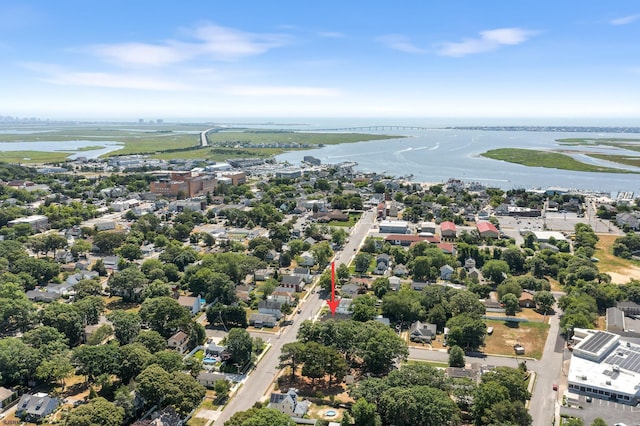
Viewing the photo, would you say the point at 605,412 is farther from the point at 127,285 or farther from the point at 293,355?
the point at 127,285

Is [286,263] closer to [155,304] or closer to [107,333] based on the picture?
[155,304]

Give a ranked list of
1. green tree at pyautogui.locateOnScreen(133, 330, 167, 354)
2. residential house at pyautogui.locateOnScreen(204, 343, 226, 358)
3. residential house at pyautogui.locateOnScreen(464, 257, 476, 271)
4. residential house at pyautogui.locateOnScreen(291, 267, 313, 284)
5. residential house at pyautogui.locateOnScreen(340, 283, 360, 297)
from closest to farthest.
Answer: green tree at pyautogui.locateOnScreen(133, 330, 167, 354)
residential house at pyautogui.locateOnScreen(204, 343, 226, 358)
residential house at pyautogui.locateOnScreen(340, 283, 360, 297)
residential house at pyautogui.locateOnScreen(291, 267, 313, 284)
residential house at pyautogui.locateOnScreen(464, 257, 476, 271)

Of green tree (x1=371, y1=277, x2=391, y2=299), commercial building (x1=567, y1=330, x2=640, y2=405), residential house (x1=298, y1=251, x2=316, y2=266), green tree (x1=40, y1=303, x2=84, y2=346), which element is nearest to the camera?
commercial building (x1=567, y1=330, x2=640, y2=405)

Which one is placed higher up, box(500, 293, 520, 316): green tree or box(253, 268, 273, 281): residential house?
box(500, 293, 520, 316): green tree

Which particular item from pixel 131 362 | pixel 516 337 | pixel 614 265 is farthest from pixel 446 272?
pixel 131 362

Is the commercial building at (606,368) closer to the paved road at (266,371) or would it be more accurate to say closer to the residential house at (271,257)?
the paved road at (266,371)

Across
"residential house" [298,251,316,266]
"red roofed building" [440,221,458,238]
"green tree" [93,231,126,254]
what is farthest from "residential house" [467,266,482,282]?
"green tree" [93,231,126,254]

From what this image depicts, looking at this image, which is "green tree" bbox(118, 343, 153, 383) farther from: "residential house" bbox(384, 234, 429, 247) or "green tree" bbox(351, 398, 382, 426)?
"residential house" bbox(384, 234, 429, 247)
